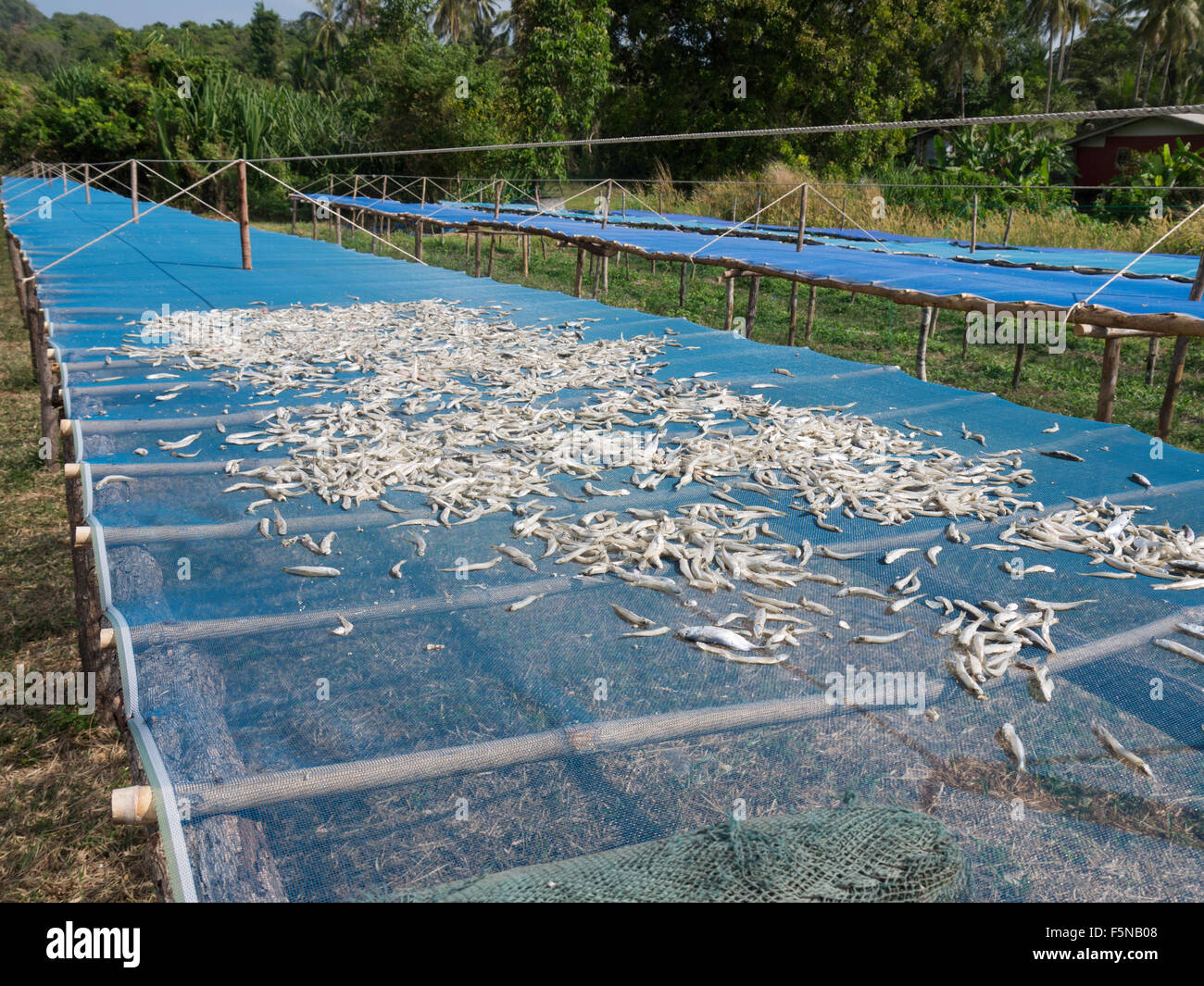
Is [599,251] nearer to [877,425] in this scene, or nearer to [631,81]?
[877,425]

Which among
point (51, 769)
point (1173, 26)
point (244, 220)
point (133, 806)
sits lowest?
point (51, 769)

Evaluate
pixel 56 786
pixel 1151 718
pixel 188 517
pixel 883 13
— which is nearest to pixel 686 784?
pixel 1151 718

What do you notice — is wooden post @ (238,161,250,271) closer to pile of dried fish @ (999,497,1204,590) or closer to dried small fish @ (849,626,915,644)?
pile of dried fish @ (999,497,1204,590)

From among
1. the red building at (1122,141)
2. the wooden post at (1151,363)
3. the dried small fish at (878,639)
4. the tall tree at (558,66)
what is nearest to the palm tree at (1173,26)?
the red building at (1122,141)

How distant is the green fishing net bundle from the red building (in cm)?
2861

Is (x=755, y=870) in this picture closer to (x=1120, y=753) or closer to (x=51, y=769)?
(x=1120, y=753)

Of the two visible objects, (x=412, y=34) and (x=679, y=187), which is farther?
(x=412, y=34)

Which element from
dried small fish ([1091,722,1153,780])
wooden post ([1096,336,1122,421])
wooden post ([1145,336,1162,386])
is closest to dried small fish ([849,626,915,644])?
dried small fish ([1091,722,1153,780])

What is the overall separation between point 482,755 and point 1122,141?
32.1 metres

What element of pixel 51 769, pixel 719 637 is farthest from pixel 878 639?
pixel 51 769

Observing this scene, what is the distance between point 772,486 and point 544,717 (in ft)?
5.19

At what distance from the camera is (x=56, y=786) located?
3.20 meters

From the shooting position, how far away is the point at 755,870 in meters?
1.49

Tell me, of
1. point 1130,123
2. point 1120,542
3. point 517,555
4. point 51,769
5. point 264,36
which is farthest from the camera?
point 264,36
